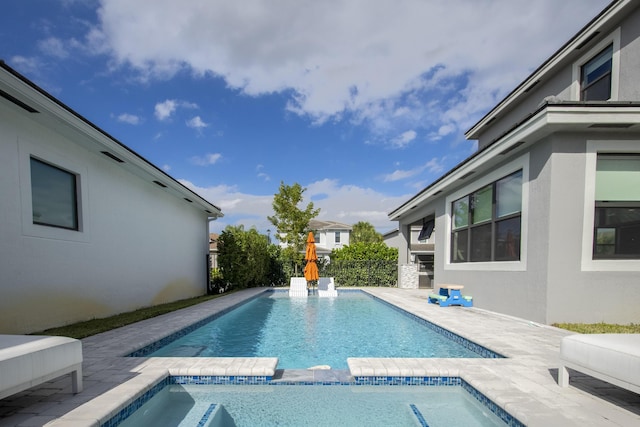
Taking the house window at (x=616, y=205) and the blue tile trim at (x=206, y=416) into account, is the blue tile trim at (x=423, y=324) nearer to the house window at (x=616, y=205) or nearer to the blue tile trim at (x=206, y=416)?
the blue tile trim at (x=206, y=416)

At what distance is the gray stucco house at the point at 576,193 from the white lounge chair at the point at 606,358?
3.89 meters

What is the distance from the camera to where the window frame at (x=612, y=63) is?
309 inches

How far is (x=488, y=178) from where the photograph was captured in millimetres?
9172

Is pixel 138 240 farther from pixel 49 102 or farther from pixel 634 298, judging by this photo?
pixel 634 298

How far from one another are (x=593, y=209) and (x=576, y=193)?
0.53 m

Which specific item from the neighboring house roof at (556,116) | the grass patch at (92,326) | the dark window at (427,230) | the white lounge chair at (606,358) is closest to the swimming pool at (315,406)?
the white lounge chair at (606,358)

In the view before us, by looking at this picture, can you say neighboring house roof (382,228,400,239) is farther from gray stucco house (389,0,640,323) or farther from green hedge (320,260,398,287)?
gray stucco house (389,0,640,323)

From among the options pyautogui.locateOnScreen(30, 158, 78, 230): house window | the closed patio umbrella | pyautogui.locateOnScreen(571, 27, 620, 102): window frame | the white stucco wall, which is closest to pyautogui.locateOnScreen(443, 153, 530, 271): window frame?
pyautogui.locateOnScreen(571, 27, 620, 102): window frame

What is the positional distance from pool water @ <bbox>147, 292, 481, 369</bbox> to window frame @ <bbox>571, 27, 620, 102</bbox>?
8.32 m

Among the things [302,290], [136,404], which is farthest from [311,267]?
[136,404]

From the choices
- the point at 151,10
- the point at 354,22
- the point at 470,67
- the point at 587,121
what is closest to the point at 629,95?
the point at 587,121

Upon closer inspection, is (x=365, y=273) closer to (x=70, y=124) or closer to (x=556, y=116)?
(x=556, y=116)

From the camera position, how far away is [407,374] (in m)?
4.02

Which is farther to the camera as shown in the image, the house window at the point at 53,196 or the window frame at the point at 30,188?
the house window at the point at 53,196
